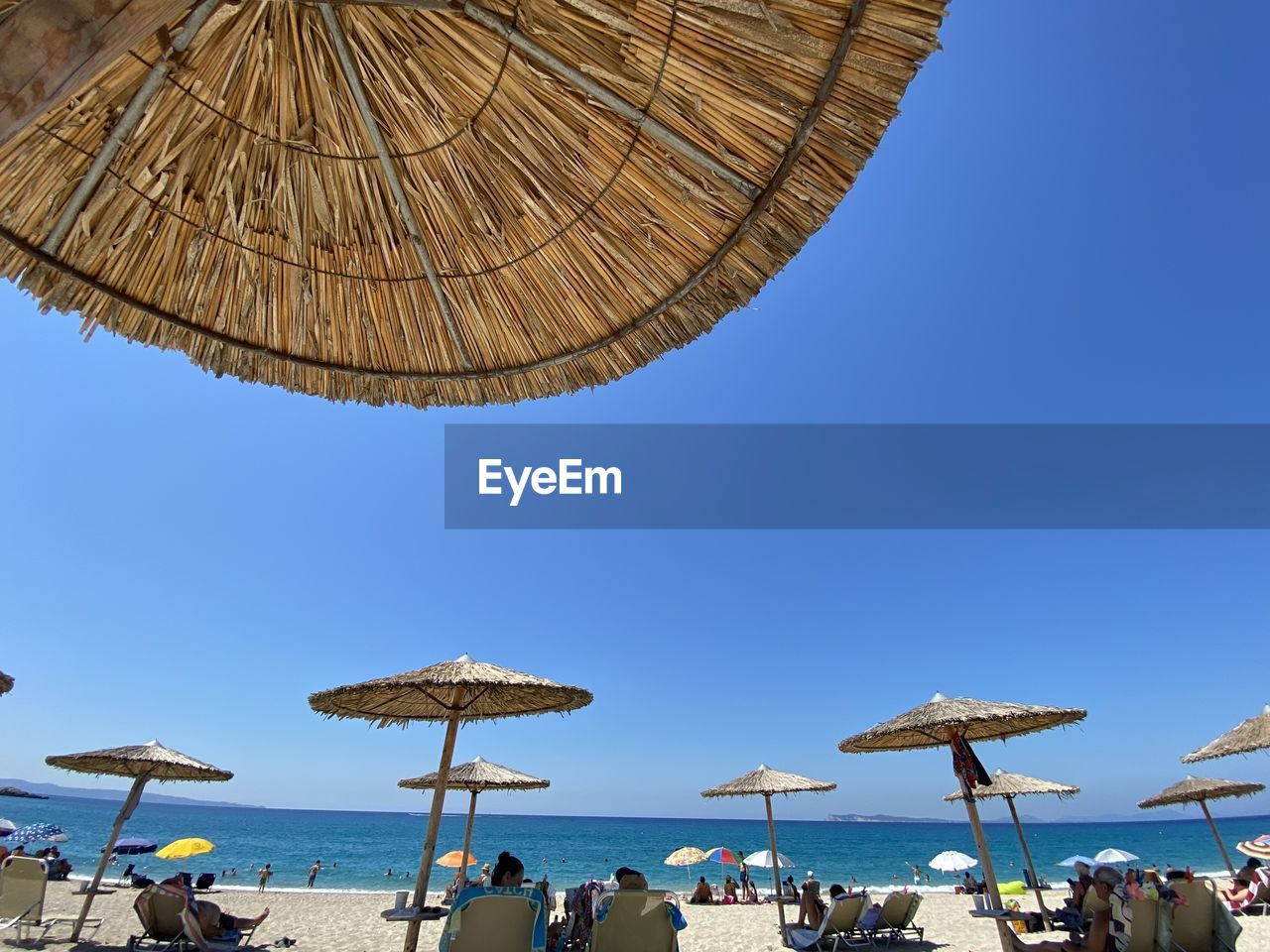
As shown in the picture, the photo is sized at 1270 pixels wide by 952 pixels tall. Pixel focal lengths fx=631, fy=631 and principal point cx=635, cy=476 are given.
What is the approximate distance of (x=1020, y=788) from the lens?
495 inches

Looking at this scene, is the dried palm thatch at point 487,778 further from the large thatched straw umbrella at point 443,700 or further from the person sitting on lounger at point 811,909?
the person sitting on lounger at point 811,909

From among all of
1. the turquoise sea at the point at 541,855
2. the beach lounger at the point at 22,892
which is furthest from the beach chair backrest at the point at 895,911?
the turquoise sea at the point at 541,855

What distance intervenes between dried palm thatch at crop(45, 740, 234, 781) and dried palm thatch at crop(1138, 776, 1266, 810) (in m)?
18.8

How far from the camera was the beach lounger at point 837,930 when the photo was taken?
718 centimetres

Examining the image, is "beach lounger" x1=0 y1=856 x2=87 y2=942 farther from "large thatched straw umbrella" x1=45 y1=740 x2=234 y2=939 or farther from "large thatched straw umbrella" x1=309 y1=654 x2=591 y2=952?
"large thatched straw umbrella" x1=309 y1=654 x2=591 y2=952

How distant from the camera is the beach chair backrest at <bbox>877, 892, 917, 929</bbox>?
25.8 feet

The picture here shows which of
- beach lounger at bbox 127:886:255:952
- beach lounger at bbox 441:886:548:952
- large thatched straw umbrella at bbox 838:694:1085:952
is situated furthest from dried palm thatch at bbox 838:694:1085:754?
beach lounger at bbox 127:886:255:952

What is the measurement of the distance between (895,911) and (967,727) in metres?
2.75

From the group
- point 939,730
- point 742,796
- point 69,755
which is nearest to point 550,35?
point 939,730

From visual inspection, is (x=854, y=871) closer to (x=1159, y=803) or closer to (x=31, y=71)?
(x=1159, y=803)

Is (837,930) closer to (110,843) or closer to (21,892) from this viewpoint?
(110,843)

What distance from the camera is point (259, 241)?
2064 millimetres

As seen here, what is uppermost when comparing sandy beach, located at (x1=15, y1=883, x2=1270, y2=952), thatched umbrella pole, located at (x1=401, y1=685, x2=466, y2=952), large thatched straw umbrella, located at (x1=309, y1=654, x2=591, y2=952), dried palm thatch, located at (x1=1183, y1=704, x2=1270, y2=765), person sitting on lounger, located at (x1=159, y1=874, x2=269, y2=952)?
dried palm thatch, located at (x1=1183, y1=704, x2=1270, y2=765)

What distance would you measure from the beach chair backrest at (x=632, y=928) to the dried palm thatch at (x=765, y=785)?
691 cm
